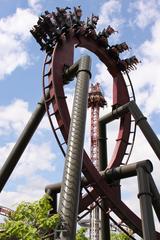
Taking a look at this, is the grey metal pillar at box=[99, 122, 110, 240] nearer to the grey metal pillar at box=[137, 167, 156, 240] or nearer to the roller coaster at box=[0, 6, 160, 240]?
the roller coaster at box=[0, 6, 160, 240]

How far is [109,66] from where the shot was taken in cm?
2125

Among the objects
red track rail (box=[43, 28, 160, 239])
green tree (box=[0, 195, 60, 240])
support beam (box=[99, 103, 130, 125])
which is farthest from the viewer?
support beam (box=[99, 103, 130, 125])

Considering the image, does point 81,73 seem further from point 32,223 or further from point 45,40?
point 32,223

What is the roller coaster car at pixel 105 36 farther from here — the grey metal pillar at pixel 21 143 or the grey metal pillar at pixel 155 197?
the grey metal pillar at pixel 155 197

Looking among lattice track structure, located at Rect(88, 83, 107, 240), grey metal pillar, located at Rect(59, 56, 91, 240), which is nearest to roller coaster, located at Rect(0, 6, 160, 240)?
grey metal pillar, located at Rect(59, 56, 91, 240)

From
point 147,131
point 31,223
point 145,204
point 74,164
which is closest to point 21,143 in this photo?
point 147,131

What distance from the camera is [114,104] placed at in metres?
19.7

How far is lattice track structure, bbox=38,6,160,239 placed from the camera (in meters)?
15.5

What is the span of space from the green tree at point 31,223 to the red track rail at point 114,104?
533 cm

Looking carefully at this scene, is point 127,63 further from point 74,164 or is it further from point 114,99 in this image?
point 74,164

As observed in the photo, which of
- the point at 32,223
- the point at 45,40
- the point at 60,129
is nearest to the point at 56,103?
the point at 60,129

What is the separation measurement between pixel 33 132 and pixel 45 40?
4.80 metres

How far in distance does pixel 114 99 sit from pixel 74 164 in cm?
1007

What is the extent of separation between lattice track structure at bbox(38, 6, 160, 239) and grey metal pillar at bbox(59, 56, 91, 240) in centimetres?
251
